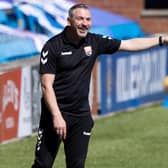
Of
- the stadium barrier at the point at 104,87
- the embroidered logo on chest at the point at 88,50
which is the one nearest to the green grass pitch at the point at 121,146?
the stadium barrier at the point at 104,87

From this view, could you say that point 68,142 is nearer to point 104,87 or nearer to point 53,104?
point 53,104

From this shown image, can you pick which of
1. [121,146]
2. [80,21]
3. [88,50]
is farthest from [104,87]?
[80,21]

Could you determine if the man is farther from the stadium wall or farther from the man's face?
the stadium wall

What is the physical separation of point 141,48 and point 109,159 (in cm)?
314

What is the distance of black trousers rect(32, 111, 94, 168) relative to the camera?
6.60 meters

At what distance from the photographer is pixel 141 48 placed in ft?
23.1

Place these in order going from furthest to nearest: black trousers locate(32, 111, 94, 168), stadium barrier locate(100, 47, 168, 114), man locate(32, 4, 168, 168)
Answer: stadium barrier locate(100, 47, 168, 114) → black trousers locate(32, 111, 94, 168) → man locate(32, 4, 168, 168)

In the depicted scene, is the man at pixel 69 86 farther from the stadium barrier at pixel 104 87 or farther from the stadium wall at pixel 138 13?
the stadium wall at pixel 138 13

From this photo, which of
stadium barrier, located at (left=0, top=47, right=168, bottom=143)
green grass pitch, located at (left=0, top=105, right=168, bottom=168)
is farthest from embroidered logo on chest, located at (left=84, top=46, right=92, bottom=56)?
stadium barrier, located at (left=0, top=47, right=168, bottom=143)

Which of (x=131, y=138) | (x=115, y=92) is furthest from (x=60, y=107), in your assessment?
(x=115, y=92)

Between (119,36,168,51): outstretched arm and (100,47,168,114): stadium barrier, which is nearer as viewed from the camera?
(119,36,168,51): outstretched arm

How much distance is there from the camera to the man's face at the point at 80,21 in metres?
6.39

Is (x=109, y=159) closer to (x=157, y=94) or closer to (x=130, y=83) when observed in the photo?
(x=130, y=83)

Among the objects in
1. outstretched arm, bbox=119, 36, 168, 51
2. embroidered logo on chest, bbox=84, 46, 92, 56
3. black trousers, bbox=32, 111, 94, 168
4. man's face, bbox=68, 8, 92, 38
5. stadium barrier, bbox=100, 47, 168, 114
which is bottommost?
stadium barrier, bbox=100, 47, 168, 114
